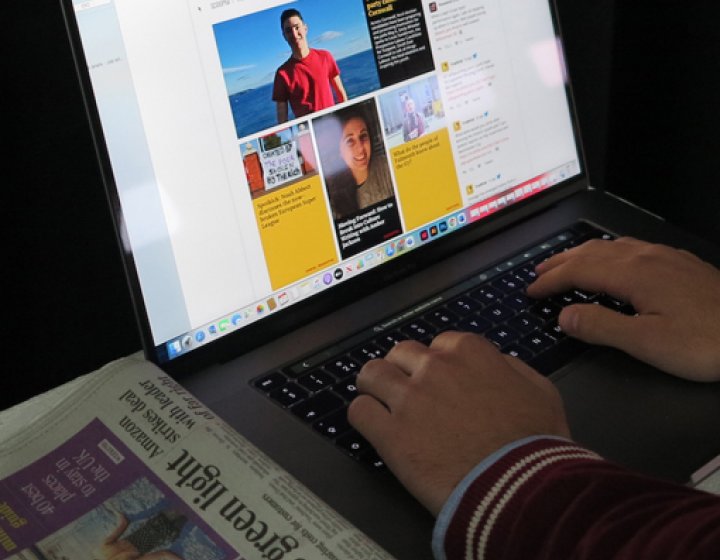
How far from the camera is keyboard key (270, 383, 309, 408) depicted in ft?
2.20

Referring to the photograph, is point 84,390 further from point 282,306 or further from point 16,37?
point 16,37

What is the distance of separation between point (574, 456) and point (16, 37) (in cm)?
59

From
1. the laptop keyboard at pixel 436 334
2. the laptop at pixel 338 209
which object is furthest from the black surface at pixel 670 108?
the laptop keyboard at pixel 436 334

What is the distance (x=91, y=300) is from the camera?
90 cm

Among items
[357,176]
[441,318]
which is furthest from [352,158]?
[441,318]

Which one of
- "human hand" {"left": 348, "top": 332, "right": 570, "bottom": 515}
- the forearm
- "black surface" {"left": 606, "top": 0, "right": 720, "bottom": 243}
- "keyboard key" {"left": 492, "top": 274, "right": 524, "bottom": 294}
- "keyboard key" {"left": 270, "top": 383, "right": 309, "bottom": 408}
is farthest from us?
"black surface" {"left": 606, "top": 0, "right": 720, "bottom": 243}

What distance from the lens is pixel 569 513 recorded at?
1.62ft

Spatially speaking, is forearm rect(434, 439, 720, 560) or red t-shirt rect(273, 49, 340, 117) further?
red t-shirt rect(273, 49, 340, 117)

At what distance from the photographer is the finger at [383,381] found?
62cm

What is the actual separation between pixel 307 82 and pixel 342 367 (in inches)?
9.0

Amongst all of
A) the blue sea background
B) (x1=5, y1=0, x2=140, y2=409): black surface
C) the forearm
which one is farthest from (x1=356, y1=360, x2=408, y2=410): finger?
(x1=5, y1=0, x2=140, y2=409): black surface

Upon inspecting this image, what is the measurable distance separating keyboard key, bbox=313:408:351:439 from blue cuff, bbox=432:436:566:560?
0.37 ft

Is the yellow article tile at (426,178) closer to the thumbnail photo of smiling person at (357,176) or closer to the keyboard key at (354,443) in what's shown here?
the thumbnail photo of smiling person at (357,176)

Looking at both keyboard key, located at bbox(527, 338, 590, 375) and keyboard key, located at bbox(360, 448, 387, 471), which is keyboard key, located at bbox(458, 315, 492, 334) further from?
keyboard key, located at bbox(360, 448, 387, 471)
